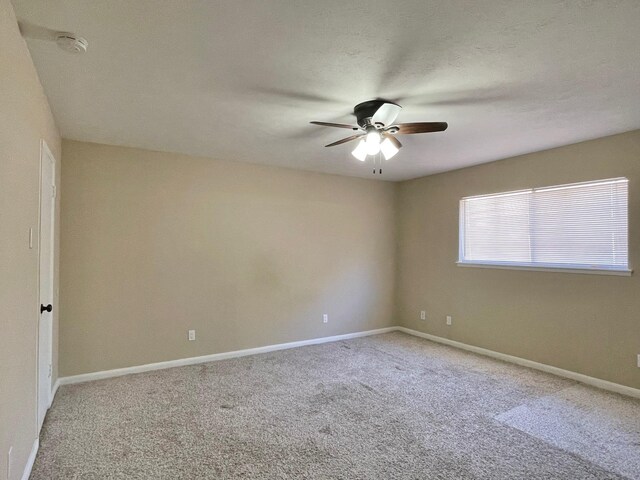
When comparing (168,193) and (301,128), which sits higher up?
(301,128)

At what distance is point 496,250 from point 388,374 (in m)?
2.14

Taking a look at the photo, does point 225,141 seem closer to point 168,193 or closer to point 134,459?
point 168,193

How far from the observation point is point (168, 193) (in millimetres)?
4070

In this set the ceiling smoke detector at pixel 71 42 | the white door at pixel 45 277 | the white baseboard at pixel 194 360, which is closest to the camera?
the ceiling smoke detector at pixel 71 42

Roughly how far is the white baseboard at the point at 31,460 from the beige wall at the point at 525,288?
4541mm

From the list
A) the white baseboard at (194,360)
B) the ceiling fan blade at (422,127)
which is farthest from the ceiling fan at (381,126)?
the white baseboard at (194,360)

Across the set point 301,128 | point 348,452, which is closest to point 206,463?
point 348,452

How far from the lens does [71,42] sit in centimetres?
183

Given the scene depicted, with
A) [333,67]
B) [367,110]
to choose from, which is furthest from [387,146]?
[333,67]

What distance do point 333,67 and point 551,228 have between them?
3229 millimetres

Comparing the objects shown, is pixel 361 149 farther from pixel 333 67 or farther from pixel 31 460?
pixel 31 460

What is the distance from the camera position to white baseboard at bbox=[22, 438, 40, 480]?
204cm

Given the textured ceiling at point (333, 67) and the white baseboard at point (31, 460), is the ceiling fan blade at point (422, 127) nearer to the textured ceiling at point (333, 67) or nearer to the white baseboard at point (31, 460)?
the textured ceiling at point (333, 67)

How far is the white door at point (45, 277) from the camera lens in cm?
257
